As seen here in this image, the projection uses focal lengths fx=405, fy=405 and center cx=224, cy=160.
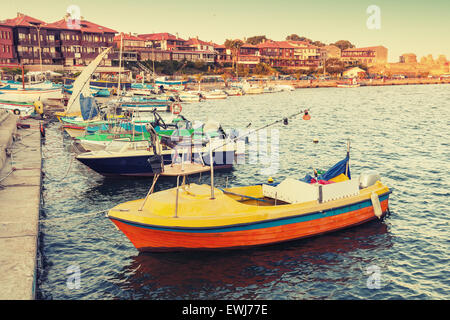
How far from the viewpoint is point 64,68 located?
101 metres

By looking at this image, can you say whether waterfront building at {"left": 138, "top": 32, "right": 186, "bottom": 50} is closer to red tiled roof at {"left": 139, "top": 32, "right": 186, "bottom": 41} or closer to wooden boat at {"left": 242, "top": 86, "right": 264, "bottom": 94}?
red tiled roof at {"left": 139, "top": 32, "right": 186, "bottom": 41}

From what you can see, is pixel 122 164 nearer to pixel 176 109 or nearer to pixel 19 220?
pixel 176 109

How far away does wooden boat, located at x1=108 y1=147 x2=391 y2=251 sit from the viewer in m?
14.5

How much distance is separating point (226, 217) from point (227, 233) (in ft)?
2.16

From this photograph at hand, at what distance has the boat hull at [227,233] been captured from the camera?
48.2 ft

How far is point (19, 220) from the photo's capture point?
15.8 meters

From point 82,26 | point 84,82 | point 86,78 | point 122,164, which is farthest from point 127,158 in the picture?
point 82,26

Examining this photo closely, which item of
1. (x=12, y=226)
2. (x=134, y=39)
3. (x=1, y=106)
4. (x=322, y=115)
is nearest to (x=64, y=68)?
(x=134, y=39)

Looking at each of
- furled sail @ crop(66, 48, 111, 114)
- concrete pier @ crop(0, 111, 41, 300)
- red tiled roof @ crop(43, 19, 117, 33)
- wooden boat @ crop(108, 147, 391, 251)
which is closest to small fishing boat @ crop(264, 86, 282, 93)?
red tiled roof @ crop(43, 19, 117, 33)

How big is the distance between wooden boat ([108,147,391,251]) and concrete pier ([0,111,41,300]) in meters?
3.20

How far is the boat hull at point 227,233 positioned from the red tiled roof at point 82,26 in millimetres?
100001

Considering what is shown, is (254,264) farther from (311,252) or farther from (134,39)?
(134,39)

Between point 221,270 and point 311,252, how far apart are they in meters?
3.84

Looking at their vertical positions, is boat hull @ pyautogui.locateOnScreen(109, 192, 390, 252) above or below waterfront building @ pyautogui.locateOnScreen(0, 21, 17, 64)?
below
